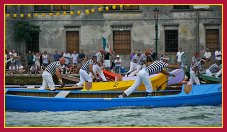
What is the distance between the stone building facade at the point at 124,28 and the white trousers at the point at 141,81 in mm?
19330

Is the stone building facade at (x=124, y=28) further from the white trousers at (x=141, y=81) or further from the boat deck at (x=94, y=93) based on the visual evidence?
the white trousers at (x=141, y=81)

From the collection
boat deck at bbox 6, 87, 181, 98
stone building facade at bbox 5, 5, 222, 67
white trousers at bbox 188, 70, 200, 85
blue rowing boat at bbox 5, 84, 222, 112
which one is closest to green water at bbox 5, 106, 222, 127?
blue rowing boat at bbox 5, 84, 222, 112

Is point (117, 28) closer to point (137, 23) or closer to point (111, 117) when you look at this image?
point (137, 23)

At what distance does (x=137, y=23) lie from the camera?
4359 centimetres

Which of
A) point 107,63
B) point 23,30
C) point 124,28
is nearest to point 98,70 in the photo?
point 107,63

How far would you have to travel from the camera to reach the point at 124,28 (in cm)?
4391

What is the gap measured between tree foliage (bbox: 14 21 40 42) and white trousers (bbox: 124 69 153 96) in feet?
68.8

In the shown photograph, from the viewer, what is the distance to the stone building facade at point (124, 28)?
43.2 meters

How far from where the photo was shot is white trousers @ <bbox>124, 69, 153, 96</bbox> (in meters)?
23.5

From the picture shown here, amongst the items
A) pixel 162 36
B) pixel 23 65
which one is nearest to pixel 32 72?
pixel 23 65

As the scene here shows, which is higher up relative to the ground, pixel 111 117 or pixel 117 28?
pixel 117 28

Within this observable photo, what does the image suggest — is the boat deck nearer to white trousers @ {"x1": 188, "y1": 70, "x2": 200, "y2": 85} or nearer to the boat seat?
the boat seat

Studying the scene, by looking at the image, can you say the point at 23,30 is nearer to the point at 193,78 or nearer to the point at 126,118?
the point at 193,78

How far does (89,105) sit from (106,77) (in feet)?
24.9
